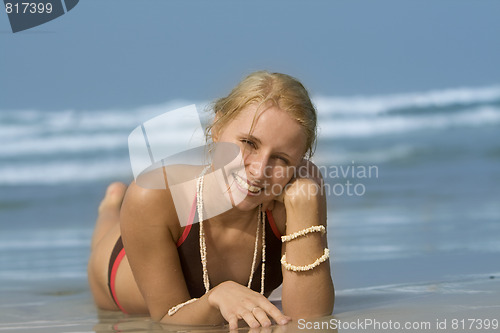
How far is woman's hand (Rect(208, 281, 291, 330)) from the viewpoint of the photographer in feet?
6.91

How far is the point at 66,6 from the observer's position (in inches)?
450

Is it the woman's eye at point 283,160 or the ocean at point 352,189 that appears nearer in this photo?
the woman's eye at point 283,160

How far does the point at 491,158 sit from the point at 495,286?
603 cm

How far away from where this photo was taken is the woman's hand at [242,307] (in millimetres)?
2107

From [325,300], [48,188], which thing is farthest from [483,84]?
[325,300]

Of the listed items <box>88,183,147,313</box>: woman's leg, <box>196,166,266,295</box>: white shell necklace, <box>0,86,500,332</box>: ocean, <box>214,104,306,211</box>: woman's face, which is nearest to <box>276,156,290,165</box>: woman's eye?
<box>214,104,306,211</box>: woman's face

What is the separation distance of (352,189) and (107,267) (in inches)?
163

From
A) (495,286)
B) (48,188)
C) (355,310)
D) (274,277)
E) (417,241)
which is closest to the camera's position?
(355,310)

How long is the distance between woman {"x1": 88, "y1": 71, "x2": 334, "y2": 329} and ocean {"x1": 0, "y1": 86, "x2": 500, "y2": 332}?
0.34m

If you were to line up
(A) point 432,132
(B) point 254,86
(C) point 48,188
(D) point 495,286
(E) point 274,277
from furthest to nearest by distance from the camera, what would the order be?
(A) point 432,132 → (C) point 48,188 → (D) point 495,286 → (E) point 274,277 → (B) point 254,86

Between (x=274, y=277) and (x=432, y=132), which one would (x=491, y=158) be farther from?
(x=274, y=277)

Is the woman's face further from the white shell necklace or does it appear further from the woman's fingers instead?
the woman's fingers

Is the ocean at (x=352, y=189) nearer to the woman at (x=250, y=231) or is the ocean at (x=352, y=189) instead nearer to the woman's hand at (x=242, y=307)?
the woman at (x=250, y=231)

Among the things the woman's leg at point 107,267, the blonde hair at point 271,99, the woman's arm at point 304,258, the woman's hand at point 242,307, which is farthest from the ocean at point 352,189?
the blonde hair at point 271,99
